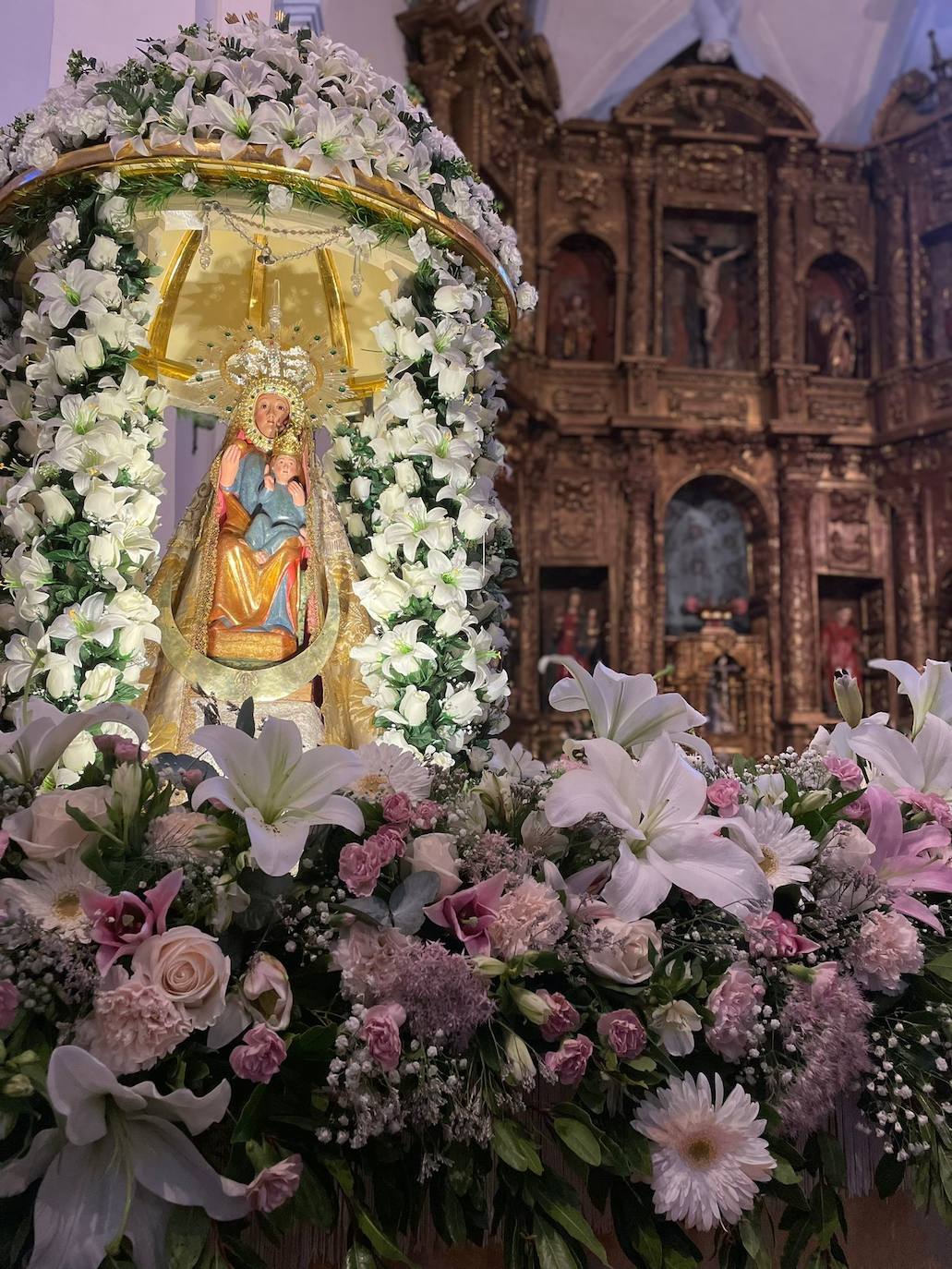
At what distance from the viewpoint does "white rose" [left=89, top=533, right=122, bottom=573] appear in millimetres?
3268

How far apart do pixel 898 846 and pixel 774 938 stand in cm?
31

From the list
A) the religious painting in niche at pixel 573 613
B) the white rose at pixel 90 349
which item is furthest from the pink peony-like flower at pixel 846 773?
the religious painting in niche at pixel 573 613

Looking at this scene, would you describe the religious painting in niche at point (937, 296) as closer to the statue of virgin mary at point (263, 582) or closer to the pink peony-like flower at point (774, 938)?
the statue of virgin mary at point (263, 582)

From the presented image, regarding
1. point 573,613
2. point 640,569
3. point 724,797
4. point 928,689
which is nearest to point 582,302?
point 640,569

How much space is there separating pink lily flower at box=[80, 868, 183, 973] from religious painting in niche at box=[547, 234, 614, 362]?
9.86 m

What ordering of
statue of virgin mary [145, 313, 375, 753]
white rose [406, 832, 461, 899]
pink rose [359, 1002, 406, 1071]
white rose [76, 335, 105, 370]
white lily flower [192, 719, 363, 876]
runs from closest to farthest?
pink rose [359, 1002, 406, 1071] < white lily flower [192, 719, 363, 876] < white rose [406, 832, 461, 899] < white rose [76, 335, 105, 370] < statue of virgin mary [145, 313, 375, 753]

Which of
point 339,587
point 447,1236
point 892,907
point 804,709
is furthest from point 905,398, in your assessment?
point 447,1236

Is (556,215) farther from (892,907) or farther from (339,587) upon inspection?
(892,907)

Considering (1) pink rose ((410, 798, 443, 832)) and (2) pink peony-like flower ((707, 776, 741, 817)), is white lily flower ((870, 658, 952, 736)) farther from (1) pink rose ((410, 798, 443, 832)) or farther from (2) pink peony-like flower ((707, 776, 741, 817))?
(1) pink rose ((410, 798, 443, 832))

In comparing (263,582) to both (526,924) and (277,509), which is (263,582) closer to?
(277,509)

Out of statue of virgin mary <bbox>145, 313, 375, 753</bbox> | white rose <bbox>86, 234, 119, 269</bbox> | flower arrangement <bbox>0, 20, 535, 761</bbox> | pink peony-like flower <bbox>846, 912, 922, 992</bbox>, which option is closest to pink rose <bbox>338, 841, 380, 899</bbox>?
pink peony-like flower <bbox>846, 912, 922, 992</bbox>

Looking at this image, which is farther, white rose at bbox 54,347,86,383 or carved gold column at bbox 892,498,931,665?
carved gold column at bbox 892,498,931,665

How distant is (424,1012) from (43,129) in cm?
305

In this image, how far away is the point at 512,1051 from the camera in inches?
46.6
